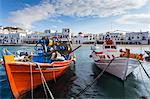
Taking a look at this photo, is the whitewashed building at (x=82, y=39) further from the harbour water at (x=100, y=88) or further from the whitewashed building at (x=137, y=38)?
the harbour water at (x=100, y=88)

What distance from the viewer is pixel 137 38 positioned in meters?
92.8

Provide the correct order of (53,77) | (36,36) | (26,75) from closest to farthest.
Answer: (26,75), (53,77), (36,36)

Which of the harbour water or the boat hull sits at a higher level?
the boat hull

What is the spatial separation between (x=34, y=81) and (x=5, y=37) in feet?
350

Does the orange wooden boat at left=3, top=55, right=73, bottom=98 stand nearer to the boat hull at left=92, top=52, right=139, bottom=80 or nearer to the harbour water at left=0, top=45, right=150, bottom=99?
the harbour water at left=0, top=45, right=150, bottom=99

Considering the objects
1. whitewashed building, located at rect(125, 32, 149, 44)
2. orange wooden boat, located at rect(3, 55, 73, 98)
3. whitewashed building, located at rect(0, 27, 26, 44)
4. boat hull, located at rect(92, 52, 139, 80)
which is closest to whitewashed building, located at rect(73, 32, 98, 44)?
whitewashed building, located at rect(125, 32, 149, 44)

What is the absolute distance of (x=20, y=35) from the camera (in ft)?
345

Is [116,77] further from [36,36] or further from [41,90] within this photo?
[36,36]

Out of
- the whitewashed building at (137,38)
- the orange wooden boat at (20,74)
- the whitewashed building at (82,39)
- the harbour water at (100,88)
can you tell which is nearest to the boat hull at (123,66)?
the harbour water at (100,88)

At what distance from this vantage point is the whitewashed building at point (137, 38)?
3573 inches

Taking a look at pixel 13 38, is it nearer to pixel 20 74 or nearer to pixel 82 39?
pixel 82 39

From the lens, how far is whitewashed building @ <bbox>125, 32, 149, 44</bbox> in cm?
9076

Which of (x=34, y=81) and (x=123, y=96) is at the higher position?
(x=34, y=81)

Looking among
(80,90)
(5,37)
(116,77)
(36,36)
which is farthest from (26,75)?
(5,37)
